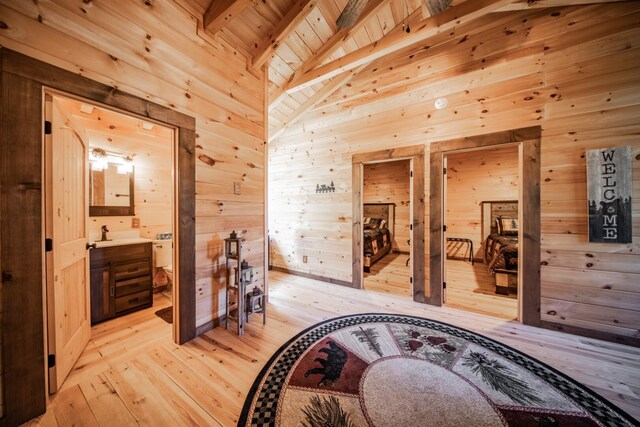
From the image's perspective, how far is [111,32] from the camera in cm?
161

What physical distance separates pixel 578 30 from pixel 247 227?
14.1 ft

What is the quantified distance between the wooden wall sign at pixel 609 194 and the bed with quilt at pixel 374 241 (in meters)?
2.66

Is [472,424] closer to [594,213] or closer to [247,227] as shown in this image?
[594,213]

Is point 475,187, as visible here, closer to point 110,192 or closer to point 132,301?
point 132,301

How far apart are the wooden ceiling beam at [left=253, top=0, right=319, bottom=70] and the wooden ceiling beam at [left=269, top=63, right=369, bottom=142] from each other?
1211 mm

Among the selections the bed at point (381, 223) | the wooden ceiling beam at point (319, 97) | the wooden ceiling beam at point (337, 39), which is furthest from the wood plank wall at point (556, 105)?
the bed at point (381, 223)

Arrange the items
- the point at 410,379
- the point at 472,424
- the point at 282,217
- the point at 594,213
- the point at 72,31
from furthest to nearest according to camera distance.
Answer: the point at 282,217 < the point at 594,213 < the point at 410,379 < the point at 72,31 < the point at 472,424

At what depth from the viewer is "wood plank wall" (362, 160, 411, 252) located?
249 inches

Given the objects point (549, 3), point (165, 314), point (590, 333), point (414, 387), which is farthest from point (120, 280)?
point (549, 3)

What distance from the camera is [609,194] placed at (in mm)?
2070

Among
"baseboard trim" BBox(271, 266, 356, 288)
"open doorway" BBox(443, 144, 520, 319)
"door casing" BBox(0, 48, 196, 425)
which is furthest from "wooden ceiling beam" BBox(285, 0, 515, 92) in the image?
"baseboard trim" BBox(271, 266, 356, 288)

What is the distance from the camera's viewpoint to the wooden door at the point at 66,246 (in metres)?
1.43

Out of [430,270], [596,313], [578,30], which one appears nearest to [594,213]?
[596,313]

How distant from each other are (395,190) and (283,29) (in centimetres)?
510
